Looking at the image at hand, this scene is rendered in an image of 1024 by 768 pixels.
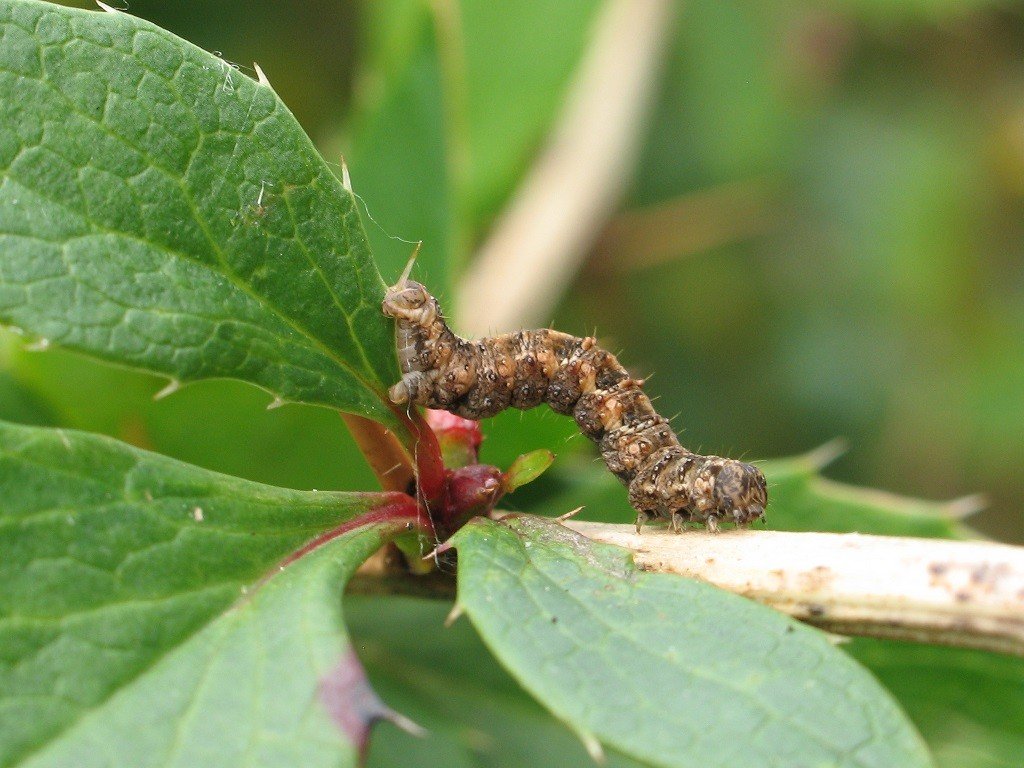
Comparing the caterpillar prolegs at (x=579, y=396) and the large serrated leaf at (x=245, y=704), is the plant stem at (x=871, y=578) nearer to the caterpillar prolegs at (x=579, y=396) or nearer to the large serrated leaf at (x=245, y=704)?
the caterpillar prolegs at (x=579, y=396)

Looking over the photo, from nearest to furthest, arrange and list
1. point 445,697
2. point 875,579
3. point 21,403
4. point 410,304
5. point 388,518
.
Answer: point 875,579 < point 388,518 < point 410,304 < point 21,403 < point 445,697

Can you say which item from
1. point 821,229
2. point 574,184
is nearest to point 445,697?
point 574,184

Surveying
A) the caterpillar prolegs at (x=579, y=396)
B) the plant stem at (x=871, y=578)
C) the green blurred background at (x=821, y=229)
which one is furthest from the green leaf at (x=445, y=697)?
the green blurred background at (x=821, y=229)

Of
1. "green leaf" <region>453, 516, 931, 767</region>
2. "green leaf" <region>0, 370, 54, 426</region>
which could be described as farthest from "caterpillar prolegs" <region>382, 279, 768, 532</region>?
"green leaf" <region>0, 370, 54, 426</region>

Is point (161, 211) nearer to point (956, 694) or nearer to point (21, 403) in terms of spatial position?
point (21, 403)

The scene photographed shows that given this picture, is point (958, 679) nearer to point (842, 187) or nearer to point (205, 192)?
point (205, 192)

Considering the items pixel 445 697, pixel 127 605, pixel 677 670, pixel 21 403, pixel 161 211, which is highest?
pixel 161 211

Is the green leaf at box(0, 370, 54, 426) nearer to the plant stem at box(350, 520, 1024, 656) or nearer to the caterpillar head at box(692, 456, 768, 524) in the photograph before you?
the plant stem at box(350, 520, 1024, 656)
